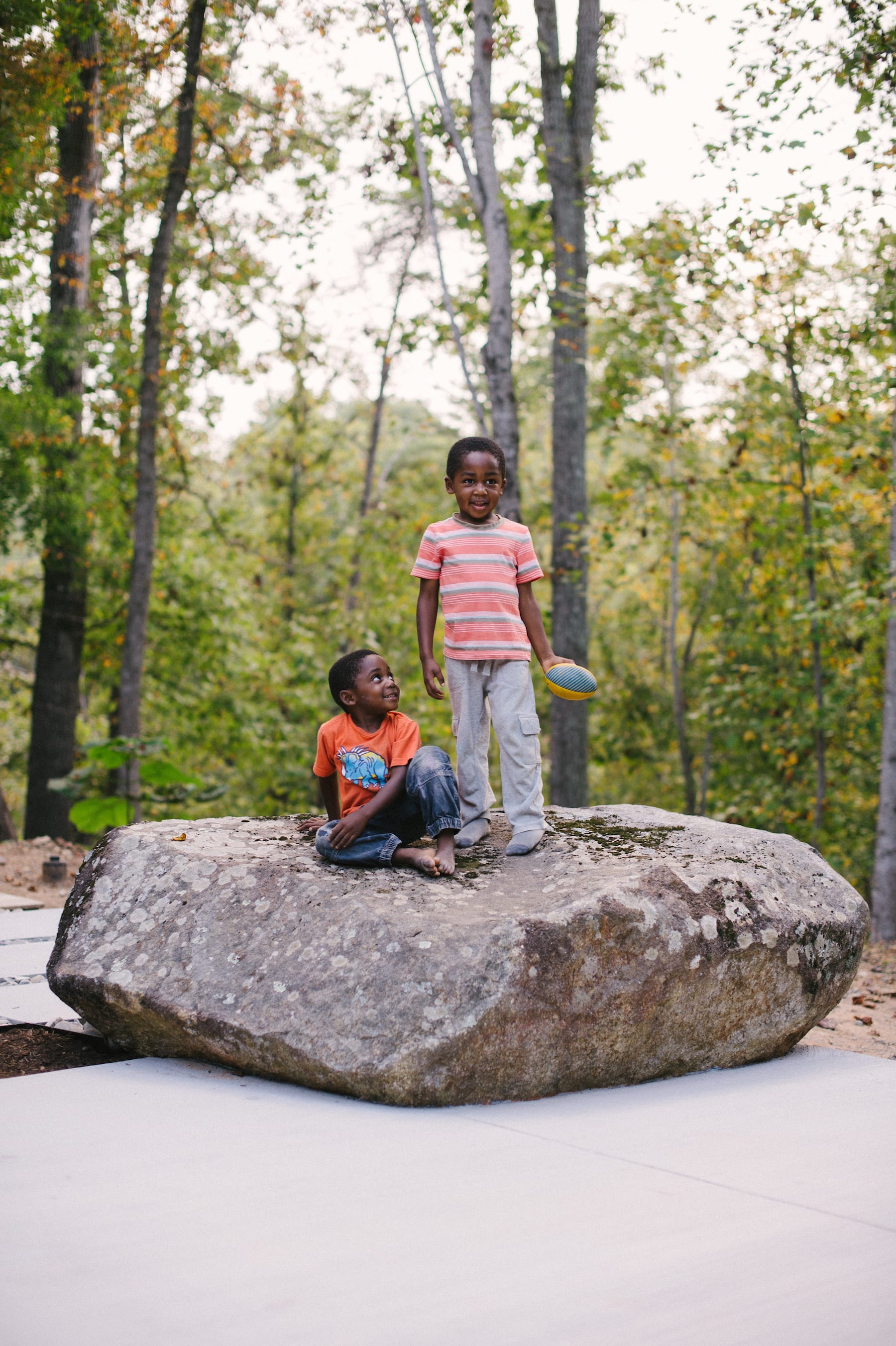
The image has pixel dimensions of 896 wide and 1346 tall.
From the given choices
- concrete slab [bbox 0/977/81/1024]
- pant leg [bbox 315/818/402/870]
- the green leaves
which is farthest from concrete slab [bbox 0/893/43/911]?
pant leg [bbox 315/818/402/870]

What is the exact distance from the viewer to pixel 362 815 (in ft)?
13.9

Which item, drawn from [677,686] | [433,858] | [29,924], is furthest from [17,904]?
[677,686]

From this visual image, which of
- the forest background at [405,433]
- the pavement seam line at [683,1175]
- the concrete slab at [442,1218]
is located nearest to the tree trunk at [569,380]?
the forest background at [405,433]

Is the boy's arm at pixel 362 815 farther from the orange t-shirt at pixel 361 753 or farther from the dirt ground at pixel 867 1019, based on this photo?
the dirt ground at pixel 867 1019

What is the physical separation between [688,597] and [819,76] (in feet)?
36.2

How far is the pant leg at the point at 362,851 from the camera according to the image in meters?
4.32

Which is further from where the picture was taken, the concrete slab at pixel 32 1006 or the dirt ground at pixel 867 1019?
the dirt ground at pixel 867 1019

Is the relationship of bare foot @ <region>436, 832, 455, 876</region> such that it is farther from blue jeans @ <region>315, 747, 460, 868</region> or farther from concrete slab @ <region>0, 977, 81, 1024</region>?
concrete slab @ <region>0, 977, 81, 1024</region>

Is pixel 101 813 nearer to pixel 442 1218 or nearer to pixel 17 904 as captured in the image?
pixel 17 904

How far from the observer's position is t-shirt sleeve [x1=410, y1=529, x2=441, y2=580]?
4805 millimetres

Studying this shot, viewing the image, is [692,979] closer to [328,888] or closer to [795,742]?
[328,888]

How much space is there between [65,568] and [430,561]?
8.74 metres

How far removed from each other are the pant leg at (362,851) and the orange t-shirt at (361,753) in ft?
0.42

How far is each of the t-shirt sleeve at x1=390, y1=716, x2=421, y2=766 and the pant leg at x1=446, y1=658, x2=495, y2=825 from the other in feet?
0.88
